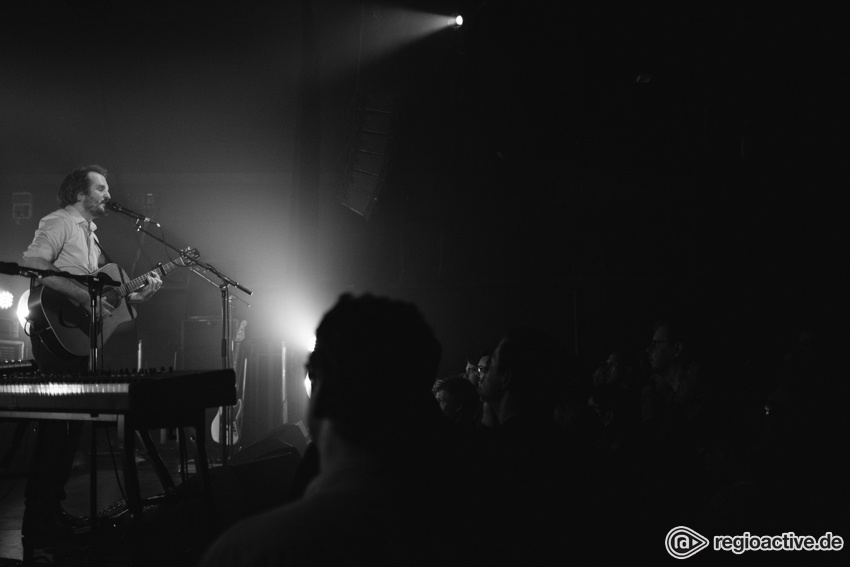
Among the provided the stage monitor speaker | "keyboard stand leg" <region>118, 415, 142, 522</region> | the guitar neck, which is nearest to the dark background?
the stage monitor speaker

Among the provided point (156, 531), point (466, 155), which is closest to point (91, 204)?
point (156, 531)

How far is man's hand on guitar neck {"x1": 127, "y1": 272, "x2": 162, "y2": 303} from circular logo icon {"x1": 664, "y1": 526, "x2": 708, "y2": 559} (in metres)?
3.01

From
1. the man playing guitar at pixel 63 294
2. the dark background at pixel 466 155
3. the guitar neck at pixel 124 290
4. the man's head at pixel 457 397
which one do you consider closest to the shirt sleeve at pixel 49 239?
the man playing guitar at pixel 63 294

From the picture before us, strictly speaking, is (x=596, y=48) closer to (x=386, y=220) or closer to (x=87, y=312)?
(x=386, y=220)

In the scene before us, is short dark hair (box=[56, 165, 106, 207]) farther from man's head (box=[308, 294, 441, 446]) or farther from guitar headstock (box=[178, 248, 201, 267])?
man's head (box=[308, 294, 441, 446])

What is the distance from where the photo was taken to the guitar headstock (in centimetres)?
414

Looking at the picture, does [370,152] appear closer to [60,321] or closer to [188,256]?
[188,256]

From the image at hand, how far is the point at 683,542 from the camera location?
2141 mm

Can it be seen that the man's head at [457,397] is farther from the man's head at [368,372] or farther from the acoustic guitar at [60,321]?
the man's head at [368,372]

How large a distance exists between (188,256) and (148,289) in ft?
1.02

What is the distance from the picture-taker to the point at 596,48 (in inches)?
289

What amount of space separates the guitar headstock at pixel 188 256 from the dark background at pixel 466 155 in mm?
2509

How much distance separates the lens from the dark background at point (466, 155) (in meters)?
7.17

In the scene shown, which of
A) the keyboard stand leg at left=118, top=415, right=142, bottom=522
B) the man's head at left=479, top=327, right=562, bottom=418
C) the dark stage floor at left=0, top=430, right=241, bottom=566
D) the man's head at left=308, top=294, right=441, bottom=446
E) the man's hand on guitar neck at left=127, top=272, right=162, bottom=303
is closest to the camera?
the man's head at left=308, top=294, right=441, bottom=446
